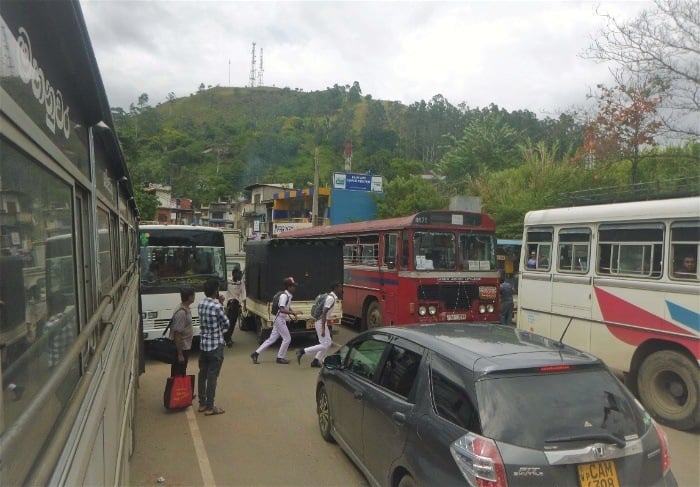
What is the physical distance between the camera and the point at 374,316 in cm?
1178

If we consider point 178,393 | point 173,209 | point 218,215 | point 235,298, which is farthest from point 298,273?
point 218,215

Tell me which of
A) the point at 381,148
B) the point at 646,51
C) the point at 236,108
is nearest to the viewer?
the point at 646,51

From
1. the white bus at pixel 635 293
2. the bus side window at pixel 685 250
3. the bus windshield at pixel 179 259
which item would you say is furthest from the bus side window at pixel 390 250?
the bus side window at pixel 685 250

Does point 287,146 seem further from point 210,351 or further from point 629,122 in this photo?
point 210,351

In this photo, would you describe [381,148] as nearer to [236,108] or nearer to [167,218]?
[167,218]

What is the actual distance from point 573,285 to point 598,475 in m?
5.54

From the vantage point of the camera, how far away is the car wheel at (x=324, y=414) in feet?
17.7

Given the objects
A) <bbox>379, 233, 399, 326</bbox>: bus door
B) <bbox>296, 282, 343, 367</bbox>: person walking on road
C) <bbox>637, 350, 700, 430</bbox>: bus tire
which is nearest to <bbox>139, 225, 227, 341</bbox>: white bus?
<bbox>296, 282, 343, 367</bbox>: person walking on road

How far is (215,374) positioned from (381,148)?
3453 inches

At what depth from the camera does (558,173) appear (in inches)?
934

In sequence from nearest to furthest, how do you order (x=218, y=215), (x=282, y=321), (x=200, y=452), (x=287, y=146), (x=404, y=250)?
1. (x=200, y=452)
2. (x=282, y=321)
3. (x=404, y=250)
4. (x=218, y=215)
5. (x=287, y=146)

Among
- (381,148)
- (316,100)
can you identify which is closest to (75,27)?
(381,148)

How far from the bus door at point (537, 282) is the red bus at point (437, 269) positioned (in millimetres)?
1667

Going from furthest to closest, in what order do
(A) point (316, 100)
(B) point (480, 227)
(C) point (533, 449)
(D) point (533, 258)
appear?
1. (A) point (316, 100)
2. (B) point (480, 227)
3. (D) point (533, 258)
4. (C) point (533, 449)
